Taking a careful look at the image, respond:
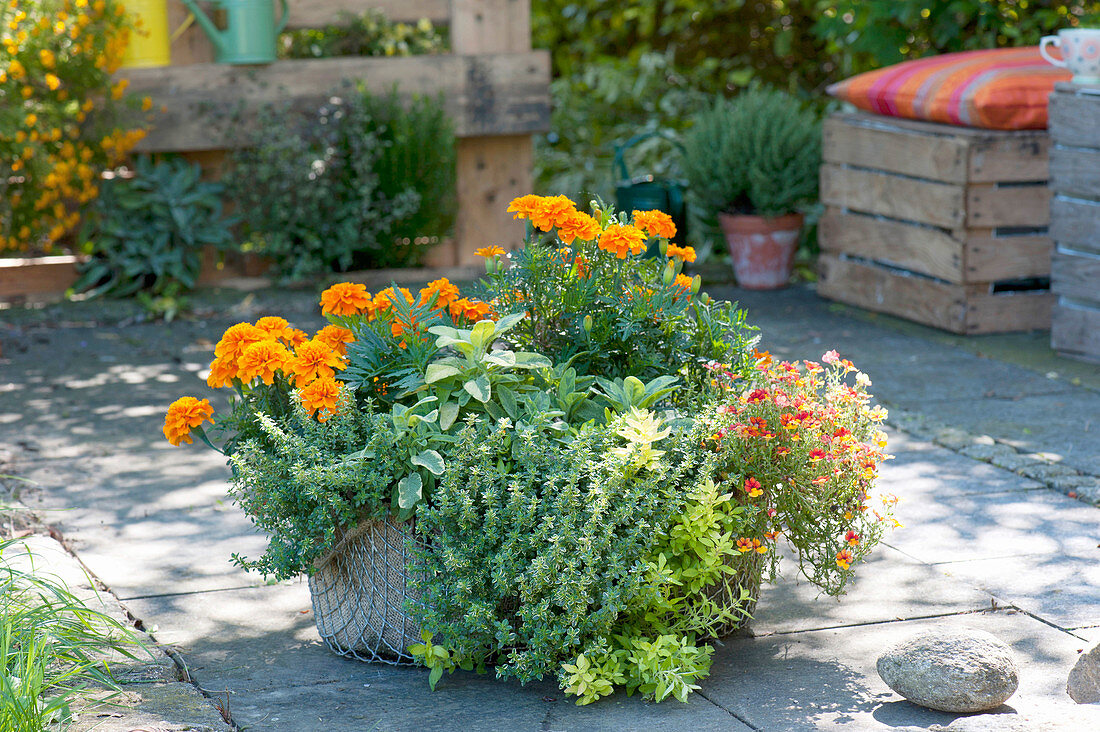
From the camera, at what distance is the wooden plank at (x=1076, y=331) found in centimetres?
512

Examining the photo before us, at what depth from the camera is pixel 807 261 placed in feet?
24.5

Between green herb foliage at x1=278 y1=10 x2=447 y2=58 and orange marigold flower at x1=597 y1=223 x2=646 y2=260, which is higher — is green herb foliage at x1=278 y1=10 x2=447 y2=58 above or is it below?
above

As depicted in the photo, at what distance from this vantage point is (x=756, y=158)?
21.7ft

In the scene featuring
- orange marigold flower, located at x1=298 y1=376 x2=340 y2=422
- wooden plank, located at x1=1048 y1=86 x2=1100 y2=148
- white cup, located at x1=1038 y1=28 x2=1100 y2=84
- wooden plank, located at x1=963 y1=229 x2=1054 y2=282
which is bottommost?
wooden plank, located at x1=963 y1=229 x2=1054 y2=282

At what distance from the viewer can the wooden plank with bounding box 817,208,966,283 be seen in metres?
5.60

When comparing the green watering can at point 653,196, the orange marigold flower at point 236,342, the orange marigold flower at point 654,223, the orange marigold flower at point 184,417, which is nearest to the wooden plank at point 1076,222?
the green watering can at point 653,196

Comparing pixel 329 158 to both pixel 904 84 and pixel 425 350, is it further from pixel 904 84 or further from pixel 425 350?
pixel 425 350

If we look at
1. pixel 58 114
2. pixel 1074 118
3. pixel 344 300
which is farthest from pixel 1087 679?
pixel 58 114

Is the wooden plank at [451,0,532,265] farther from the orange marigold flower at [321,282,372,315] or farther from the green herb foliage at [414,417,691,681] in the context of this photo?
the green herb foliage at [414,417,691,681]

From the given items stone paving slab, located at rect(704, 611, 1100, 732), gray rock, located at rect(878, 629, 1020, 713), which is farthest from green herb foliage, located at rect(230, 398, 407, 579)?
gray rock, located at rect(878, 629, 1020, 713)

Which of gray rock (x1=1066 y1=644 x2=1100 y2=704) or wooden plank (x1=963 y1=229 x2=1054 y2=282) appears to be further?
wooden plank (x1=963 y1=229 x2=1054 y2=282)

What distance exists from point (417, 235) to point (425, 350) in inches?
169

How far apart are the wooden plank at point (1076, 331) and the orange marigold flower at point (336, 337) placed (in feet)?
11.4

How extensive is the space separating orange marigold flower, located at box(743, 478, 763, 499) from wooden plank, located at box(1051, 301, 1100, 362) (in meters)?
3.13
